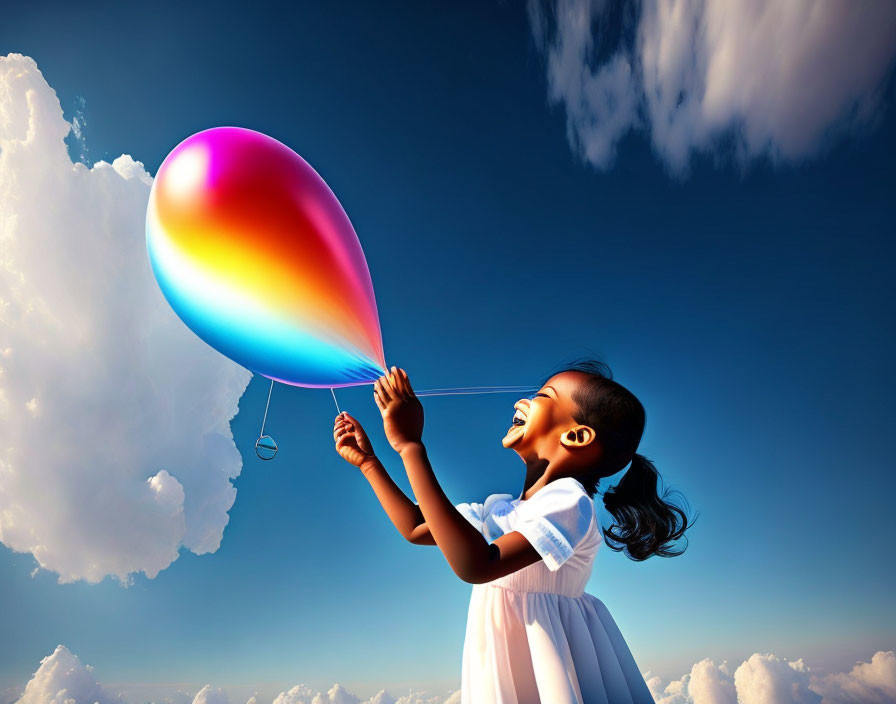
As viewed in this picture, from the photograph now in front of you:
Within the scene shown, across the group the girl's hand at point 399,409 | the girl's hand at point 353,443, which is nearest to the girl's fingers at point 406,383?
the girl's hand at point 399,409

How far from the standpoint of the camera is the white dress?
151 cm

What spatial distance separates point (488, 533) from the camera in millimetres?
1899

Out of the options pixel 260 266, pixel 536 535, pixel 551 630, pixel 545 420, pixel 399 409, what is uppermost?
pixel 260 266

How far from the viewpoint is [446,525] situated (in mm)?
1504

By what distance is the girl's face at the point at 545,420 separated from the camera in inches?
79.3

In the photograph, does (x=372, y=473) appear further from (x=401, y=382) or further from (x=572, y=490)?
(x=572, y=490)

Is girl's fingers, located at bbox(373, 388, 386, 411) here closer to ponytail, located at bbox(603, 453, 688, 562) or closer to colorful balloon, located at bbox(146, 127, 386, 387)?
colorful balloon, located at bbox(146, 127, 386, 387)

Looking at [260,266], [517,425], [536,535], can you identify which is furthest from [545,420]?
[260,266]

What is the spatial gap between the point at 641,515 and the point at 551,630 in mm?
812

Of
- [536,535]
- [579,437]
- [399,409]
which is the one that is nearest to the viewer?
[536,535]

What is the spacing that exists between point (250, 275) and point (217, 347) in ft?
1.19

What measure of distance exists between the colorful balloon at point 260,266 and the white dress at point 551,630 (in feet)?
2.96

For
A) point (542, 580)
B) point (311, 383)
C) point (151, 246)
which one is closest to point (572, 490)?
point (542, 580)

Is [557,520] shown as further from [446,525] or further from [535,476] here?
[535,476]
